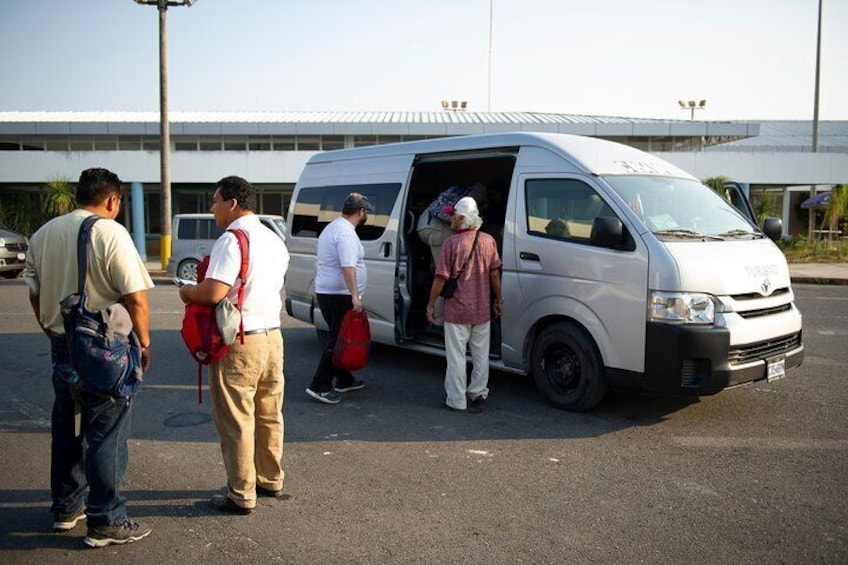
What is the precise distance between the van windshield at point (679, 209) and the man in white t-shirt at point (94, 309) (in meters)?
3.86

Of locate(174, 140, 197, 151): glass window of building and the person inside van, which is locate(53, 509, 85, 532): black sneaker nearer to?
the person inside van

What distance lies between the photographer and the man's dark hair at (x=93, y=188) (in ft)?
11.8

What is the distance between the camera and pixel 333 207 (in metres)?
8.30

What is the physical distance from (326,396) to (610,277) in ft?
8.99

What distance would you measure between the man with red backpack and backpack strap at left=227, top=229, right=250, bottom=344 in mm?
14

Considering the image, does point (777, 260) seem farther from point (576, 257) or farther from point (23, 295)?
point (23, 295)

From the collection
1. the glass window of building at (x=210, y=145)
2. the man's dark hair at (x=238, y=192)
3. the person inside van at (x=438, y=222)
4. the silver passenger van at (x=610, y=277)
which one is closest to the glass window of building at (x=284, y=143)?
the glass window of building at (x=210, y=145)

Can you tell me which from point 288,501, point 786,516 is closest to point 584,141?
point 786,516

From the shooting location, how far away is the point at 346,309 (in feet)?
20.7

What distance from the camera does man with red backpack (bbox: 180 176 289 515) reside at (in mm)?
3756

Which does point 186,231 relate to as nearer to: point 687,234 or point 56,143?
point 687,234

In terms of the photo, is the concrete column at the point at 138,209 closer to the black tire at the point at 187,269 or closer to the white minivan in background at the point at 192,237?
the black tire at the point at 187,269

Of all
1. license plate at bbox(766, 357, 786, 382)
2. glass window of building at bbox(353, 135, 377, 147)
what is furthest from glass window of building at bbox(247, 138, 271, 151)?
license plate at bbox(766, 357, 786, 382)

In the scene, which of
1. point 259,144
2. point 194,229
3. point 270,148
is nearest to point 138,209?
point 259,144
